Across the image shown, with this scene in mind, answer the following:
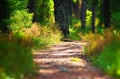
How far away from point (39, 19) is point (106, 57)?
1651 cm

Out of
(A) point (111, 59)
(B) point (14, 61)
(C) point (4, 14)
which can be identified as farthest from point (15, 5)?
(B) point (14, 61)

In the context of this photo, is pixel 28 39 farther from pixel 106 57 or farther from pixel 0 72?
pixel 0 72

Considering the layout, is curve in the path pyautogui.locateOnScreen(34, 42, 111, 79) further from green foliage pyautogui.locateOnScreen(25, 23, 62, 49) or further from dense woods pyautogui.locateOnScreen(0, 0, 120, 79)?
green foliage pyautogui.locateOnScreen(25, 23, 62, 49)

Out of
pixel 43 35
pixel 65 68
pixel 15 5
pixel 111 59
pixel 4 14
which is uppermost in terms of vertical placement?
pixel 15 5

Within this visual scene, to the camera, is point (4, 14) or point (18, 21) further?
point (18, 21)

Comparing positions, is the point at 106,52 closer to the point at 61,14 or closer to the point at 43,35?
the point at 43,35

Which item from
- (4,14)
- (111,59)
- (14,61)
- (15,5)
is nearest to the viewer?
(14,61)

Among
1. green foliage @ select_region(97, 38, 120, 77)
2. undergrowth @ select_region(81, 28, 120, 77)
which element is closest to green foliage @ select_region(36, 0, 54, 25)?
undergrowth @ select_region(81, 28, 120, 77)

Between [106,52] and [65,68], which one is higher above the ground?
[106,52]

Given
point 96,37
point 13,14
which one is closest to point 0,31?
point 13,14

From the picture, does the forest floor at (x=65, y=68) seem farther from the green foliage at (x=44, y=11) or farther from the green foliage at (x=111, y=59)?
the green foliage at (x=44, y=11)

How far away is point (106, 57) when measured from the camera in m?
12.3

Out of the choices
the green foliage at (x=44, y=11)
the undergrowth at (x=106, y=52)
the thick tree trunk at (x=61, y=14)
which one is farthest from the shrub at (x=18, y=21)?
the green foliage at (x=44, y=11)

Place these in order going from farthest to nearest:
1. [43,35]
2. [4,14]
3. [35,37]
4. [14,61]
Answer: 1. [43,35]
2. [4,14]
3. [35,37]
4. [14,61]
